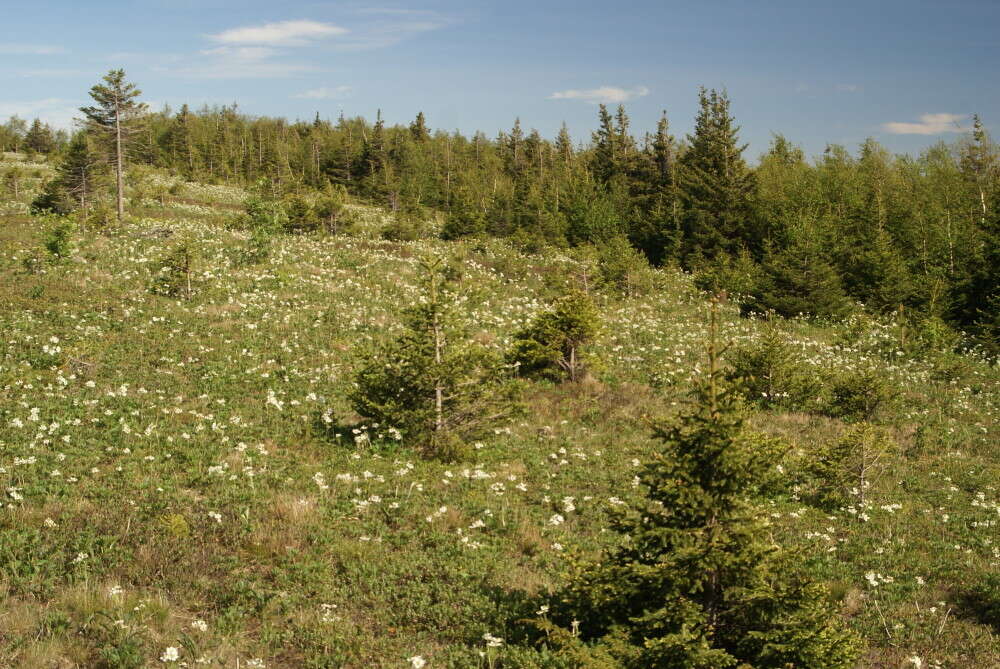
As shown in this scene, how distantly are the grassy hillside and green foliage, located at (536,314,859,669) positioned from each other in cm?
59

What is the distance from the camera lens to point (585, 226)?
5225 centimetres

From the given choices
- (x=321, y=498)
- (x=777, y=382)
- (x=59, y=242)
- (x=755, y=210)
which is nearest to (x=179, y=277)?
(x=59, y=242)

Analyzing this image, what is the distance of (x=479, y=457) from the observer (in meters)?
13.8

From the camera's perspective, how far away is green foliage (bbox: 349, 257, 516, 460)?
44.4 feet

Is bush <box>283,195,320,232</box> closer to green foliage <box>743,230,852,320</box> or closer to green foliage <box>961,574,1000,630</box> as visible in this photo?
green foliage <box>743,230,852,320</box>

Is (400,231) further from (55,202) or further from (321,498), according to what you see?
(321,498)

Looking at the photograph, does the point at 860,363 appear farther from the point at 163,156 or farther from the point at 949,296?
the point at 163,156

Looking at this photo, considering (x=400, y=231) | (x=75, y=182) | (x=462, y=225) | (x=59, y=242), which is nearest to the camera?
(x=59, y=242)

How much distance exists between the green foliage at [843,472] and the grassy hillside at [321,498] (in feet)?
1.41

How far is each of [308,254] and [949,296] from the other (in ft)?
108

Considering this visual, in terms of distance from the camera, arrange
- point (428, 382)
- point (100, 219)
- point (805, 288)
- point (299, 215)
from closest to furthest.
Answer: point (428, 382) < point (805, 288) < point (100, 219) < point (299, 215)

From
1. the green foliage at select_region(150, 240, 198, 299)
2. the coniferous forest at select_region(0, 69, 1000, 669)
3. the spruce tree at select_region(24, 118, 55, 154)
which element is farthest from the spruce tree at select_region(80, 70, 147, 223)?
the spruce tree at select_region(24, 118, 55, 154)

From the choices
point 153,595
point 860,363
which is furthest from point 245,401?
point 860,363

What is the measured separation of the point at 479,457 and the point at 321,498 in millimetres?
3815
